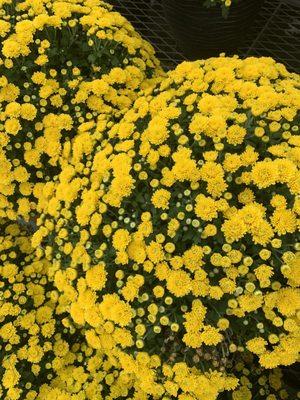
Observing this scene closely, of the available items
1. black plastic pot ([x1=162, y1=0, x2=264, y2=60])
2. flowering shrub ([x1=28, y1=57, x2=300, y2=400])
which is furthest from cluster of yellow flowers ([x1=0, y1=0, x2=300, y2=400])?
black plastic pot ([x1=162, y1=0, x2=264, y2=60])

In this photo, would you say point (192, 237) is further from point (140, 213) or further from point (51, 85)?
point (51, 85)

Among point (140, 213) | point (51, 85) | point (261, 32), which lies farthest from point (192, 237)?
point (261, 32)

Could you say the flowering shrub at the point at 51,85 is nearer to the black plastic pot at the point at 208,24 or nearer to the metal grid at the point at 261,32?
the black plastic pot at the point at 208,24

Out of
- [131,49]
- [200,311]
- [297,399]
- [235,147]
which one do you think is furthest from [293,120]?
[297,399]

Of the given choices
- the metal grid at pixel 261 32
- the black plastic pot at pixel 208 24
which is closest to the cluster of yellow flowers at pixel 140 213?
the black plastic pot at pixel 208 24

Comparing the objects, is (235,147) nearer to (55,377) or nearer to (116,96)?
(116,96)
